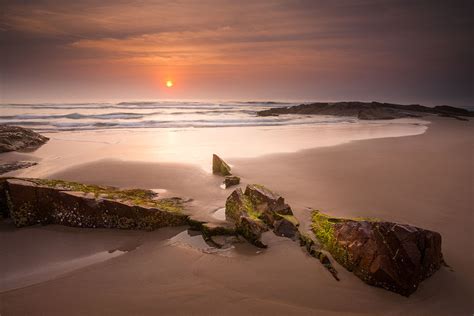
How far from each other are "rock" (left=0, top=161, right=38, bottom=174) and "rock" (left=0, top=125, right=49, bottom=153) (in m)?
2.12

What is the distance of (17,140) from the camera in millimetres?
10500

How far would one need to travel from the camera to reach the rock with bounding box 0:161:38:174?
7.58 m

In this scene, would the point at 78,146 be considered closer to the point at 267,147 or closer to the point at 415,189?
the point at 267,147

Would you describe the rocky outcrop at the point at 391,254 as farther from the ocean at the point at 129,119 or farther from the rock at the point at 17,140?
the ocean at the point at 129,119

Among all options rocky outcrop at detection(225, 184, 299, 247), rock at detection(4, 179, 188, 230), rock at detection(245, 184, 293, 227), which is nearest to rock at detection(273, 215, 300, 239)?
rocky outcrop at detection(225, 184, 299, 247)

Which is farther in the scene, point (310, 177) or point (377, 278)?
point (310, 177)

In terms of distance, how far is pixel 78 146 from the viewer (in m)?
11.6

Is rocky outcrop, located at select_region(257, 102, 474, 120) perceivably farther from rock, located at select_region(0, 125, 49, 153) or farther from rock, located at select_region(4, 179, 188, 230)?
rock, located at select_region(4, 179, 188, 230)

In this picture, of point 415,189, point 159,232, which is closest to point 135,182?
point 159,232

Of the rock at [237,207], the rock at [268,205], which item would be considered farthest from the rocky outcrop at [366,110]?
the rock at [237,207]

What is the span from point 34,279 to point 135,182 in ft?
11.4

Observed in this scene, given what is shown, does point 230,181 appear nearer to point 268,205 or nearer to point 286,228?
point 268,205

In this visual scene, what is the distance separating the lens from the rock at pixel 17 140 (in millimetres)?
10027

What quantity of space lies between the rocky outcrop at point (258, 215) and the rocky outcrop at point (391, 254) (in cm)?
88
